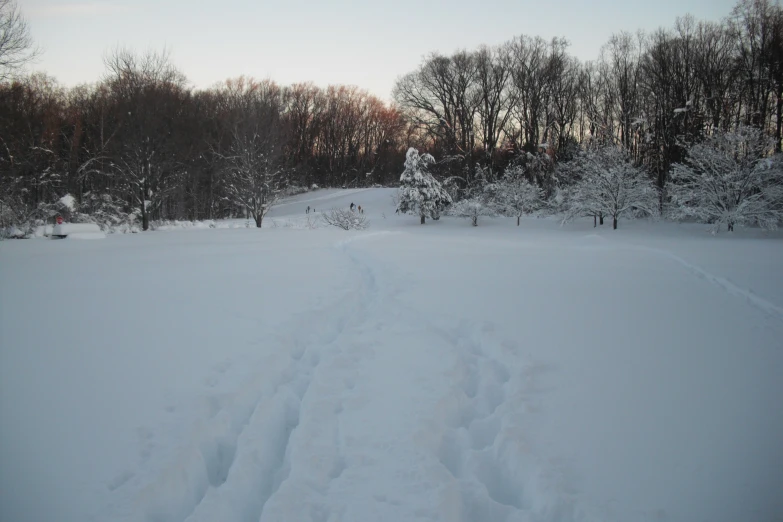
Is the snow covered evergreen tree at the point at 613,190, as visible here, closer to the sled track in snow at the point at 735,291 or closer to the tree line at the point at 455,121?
the tree line at the point at 455,121

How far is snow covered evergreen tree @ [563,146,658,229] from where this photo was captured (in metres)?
20.6

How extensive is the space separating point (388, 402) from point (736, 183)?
1944 cm

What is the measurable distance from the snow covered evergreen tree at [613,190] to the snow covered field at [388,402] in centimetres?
1554

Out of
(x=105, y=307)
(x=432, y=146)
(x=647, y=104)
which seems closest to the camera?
(x=105, y=307)

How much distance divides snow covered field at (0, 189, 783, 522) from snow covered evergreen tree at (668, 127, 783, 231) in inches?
501

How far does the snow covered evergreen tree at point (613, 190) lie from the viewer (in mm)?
20578

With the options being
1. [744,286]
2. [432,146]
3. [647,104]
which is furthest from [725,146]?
[432,146]

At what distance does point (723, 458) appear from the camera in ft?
8.33

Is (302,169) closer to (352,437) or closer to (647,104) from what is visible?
(647,104)

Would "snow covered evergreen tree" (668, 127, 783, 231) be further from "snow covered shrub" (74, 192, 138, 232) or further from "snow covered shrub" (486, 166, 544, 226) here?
"snow covered shrub" (74, 192, 138, 232)

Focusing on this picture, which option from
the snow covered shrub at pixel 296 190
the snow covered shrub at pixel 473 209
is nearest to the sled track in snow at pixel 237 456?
the snow covered shrub at pixel 473 209

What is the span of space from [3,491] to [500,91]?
3645 centimetres

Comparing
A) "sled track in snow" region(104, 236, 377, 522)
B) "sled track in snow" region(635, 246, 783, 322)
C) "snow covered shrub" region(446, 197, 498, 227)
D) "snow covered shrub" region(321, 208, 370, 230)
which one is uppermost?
"snow covered shrub" region(446, 197, 498, 227)

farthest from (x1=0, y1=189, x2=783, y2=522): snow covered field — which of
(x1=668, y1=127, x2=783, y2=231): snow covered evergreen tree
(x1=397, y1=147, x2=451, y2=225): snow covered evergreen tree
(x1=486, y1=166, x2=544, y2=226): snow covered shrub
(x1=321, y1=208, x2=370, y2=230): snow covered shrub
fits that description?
(x1=397, y1=147, x2=451, y2=225): snow covered evergreen tree
